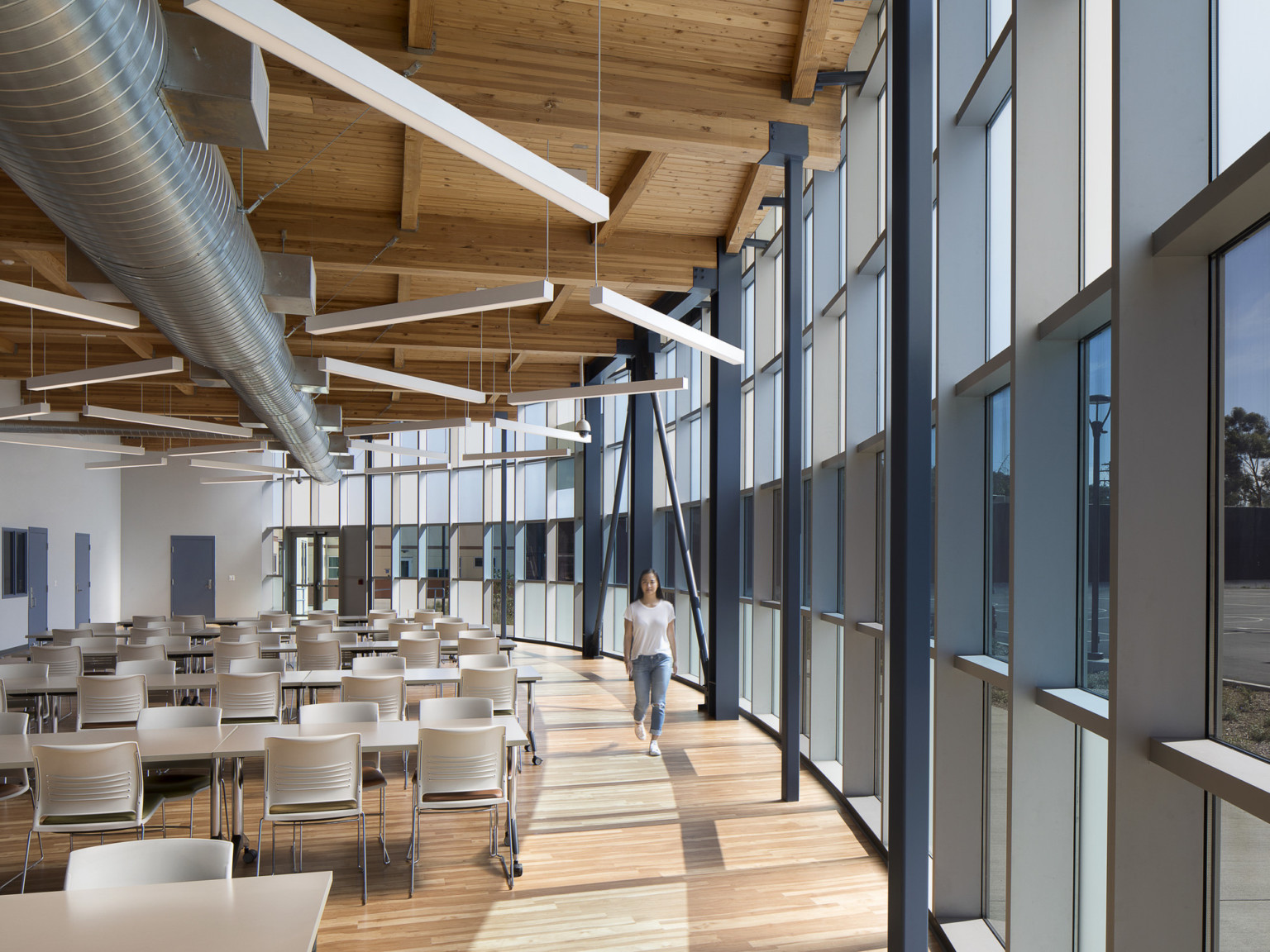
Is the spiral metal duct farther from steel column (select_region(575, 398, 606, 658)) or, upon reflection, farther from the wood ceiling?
steel column (select_region(575, 398, 606, 658))

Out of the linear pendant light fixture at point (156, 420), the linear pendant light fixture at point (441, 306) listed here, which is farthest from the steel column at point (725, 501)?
the linear pendant light fixture at point (156, 420)

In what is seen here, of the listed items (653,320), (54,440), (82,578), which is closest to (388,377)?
(653,320)

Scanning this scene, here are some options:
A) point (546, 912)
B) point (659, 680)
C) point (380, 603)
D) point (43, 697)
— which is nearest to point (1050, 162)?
point (546, 912)

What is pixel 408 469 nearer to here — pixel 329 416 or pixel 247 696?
pixel 329 416

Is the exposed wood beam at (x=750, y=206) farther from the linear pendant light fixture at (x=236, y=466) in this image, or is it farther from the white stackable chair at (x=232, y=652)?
the linear pendant light fixture at (x=236, y=466)

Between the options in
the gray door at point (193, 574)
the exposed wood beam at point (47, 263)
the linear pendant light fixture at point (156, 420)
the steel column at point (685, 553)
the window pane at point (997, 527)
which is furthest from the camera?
the gray door at point (193, 574)

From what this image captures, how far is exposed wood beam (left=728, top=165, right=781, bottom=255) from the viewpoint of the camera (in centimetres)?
754

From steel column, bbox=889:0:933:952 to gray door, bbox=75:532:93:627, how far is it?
18.6 m

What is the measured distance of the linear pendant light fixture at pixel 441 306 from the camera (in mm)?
4891

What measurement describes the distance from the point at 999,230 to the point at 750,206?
12.7ft

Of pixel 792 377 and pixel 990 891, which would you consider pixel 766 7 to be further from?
pixel 990 891

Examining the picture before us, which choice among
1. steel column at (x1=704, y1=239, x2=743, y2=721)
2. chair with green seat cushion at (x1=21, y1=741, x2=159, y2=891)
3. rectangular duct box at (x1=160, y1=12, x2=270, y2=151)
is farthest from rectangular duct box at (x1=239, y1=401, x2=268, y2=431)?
rectangular duct box at (x1=160, y1=12, x2=270, y2=151)

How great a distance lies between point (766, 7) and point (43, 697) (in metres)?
8.47

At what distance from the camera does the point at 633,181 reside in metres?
7.25
